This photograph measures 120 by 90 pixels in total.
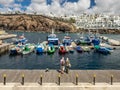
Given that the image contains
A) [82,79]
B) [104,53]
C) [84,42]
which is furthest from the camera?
[84,42]

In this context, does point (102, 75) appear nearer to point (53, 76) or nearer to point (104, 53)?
point (53, 76)

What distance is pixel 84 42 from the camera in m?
109

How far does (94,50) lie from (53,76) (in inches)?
2472

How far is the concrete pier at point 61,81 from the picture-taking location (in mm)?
26984

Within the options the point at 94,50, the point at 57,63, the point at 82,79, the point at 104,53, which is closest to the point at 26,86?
the point at 82,79

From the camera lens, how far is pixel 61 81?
96.7 ft

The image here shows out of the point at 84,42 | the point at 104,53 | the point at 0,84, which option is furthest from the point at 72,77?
the point at 84,42

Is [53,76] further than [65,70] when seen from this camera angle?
No

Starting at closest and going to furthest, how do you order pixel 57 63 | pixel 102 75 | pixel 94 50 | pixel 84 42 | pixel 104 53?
pixel 102 75
pixel 57 63
pixel 104 53
pixel 94 50
pixel 84 42

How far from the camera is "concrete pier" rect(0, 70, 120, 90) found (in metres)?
27.0

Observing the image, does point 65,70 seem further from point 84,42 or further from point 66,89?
point 84,42

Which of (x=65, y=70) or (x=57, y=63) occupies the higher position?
(x=65, y=70)

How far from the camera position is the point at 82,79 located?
30797 millimetres

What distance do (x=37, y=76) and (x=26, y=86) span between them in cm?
→ 495
